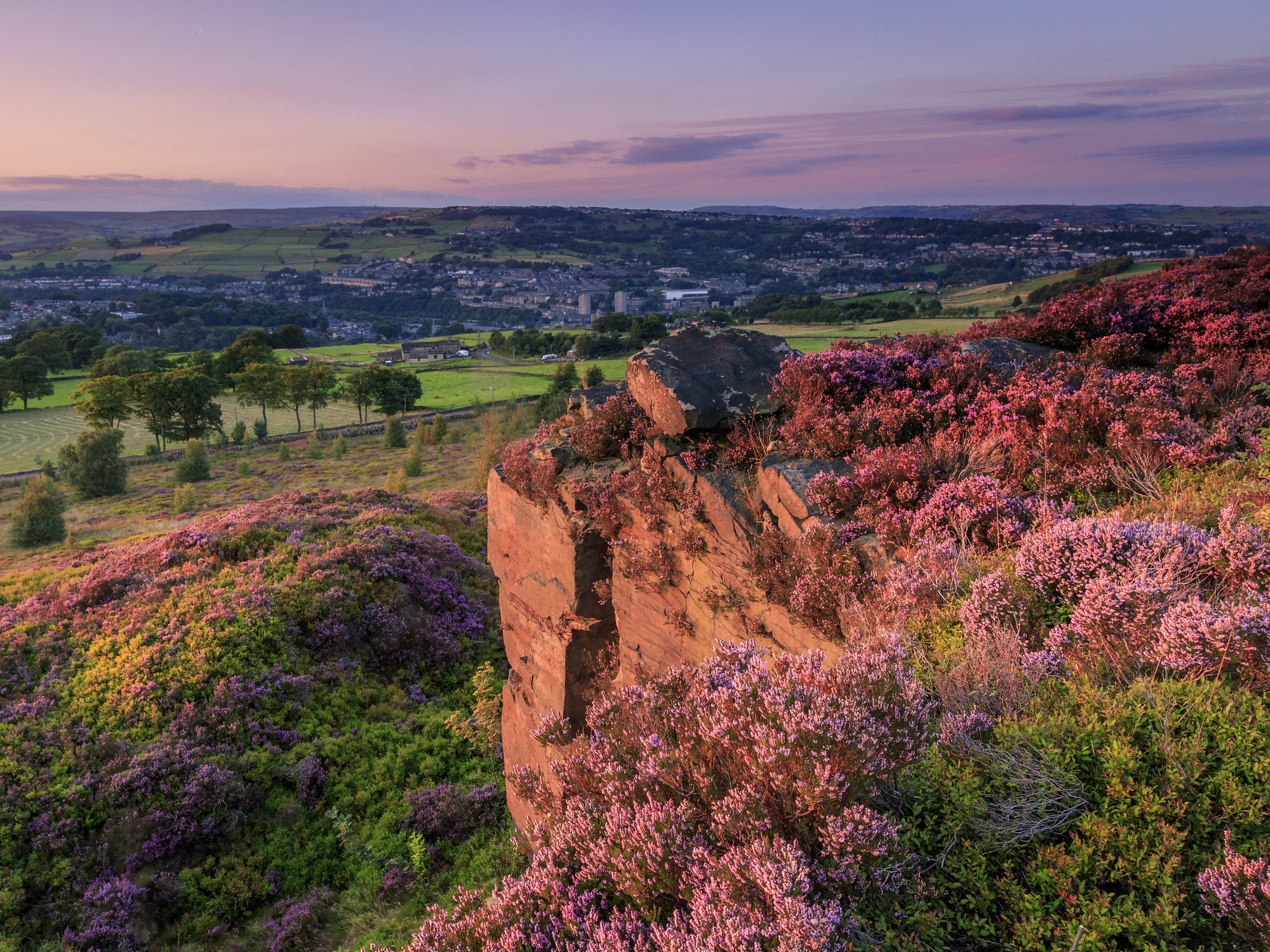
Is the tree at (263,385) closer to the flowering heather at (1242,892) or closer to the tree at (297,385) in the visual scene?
the tree at (297,385)

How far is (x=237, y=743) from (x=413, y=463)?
3678 centimetres

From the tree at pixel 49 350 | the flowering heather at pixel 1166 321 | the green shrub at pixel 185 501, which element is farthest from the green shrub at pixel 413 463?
the tree at pixel 49 350

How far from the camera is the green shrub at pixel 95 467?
47.8 m

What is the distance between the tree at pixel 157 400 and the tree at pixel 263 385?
30.3 ft

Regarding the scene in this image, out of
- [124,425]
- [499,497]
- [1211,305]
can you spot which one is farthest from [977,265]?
[124,425]

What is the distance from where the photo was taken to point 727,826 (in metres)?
3.56

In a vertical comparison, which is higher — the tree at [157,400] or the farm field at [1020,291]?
the farm field at [1020,291]

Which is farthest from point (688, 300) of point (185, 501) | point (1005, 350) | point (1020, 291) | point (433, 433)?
point (1005, 350)

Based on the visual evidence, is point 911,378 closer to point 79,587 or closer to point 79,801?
point 79,801

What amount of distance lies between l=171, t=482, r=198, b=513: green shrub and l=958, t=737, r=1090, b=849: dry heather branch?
1957 inches

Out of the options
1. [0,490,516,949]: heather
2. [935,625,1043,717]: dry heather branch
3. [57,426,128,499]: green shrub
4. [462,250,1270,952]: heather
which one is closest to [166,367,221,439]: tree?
[57,426,128,499]: green shrub

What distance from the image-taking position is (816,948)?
2.78m

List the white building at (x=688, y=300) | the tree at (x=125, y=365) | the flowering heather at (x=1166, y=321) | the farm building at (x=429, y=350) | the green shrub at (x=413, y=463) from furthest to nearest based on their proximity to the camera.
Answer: the white building at (x=688, y=300) → the farm building at (x=429, y=350) → the tree at (x=125, y=365) → the green shrub at (x=413, y=463) → the flowering heather at (x=1166, y=321)

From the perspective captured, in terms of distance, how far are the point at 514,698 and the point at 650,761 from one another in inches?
341
